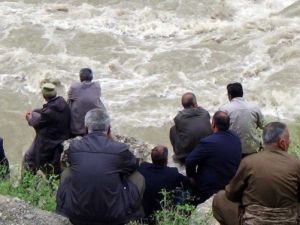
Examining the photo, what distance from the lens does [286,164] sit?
379 cm

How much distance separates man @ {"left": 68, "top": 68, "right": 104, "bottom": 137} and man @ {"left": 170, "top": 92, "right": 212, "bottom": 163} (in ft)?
3.20

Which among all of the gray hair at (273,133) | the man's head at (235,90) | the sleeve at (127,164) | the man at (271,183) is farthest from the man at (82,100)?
the gray hair at (273,133)

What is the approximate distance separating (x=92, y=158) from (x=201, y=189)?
161cm

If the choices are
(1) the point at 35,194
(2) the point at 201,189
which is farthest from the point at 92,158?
(2) the point at 201,189

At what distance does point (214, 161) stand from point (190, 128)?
0.94m

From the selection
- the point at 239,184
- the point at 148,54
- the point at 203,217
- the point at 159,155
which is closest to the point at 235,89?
the point at 159,155

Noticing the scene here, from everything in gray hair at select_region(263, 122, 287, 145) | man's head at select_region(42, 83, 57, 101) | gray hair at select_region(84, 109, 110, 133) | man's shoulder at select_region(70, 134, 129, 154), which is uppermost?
man's head at select_region(42, 83, 57, 101)

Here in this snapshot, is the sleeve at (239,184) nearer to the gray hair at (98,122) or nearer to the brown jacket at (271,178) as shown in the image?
the brown jacket at (271,178)

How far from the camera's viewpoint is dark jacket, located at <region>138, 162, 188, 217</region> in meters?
5.42

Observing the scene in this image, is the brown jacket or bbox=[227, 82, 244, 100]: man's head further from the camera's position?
bbox=[227, 82, 244, 100]: man's head

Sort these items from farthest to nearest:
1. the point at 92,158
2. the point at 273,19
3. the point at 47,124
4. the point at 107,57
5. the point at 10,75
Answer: the point at 273,19
the point at 107,57
the point at 10,75
the point at 47,124
the point at 92,158

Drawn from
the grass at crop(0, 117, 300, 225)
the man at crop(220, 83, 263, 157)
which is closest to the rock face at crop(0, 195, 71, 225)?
the grass at crop(0, 117, 300, 225)

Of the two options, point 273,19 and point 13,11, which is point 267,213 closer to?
point 273,19

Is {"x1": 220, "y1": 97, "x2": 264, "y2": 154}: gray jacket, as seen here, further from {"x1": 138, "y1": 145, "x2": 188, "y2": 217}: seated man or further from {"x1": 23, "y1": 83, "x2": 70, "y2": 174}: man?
{"x1": 23, "y1": 83, "x2": 70, "y2": 174}: man
